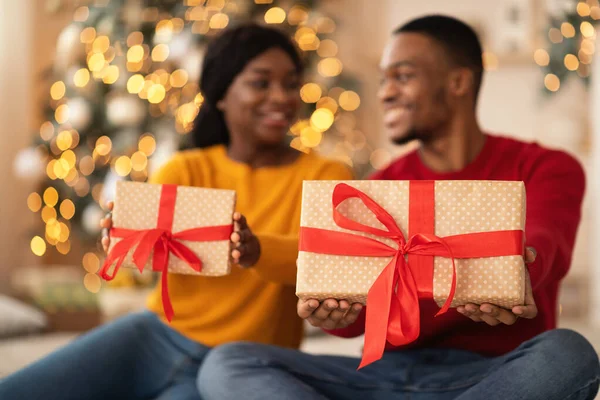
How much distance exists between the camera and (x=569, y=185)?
154cm

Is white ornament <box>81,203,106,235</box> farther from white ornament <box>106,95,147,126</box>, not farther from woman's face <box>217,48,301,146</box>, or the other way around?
woman's face <box>217,48,301,146</box>

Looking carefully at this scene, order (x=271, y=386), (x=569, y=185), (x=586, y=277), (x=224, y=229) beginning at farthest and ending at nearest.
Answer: (x=586, y=277) → (x=569, y=185) → (x=224, y=229) → (x=271, y=386)

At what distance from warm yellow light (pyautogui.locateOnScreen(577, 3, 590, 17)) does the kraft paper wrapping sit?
2.63 metres

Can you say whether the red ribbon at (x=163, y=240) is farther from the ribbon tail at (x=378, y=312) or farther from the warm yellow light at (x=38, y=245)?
the warm yellow light at (x=38, y=245)

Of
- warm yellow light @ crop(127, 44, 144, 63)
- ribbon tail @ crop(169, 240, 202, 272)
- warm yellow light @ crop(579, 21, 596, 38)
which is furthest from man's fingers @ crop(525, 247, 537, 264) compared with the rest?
warm yellow light @ crop(127, 44, 144, 63)

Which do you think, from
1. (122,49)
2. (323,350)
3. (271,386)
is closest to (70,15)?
(122,49)

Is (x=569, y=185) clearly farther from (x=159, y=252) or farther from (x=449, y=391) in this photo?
(x=159, y=252)

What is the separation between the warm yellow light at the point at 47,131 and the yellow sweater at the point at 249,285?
2240 mm

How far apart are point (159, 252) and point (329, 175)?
48 centimetres

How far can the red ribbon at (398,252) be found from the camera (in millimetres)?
1171

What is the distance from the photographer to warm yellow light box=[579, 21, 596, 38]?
3440 millimetres

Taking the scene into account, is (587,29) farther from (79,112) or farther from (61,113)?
(61,113)

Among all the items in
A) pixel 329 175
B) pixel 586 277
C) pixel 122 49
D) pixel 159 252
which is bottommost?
pixel 586 277

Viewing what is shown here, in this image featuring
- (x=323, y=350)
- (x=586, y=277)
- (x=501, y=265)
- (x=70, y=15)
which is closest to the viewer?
(x=501, y=265)
